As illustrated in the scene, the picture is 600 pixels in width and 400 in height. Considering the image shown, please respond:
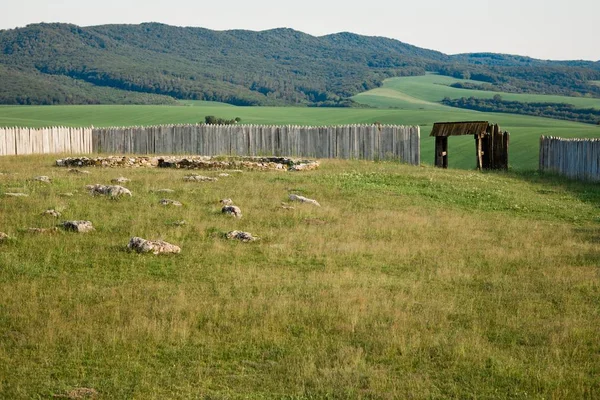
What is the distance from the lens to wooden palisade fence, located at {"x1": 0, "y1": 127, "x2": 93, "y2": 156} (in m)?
32.9

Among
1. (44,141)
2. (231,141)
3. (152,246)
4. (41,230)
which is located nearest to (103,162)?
(44,141)

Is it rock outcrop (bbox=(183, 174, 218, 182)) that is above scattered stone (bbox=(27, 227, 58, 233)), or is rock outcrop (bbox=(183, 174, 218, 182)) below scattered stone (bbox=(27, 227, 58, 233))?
above

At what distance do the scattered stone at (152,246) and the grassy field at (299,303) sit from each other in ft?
0.65

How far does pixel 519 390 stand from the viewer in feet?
24.5

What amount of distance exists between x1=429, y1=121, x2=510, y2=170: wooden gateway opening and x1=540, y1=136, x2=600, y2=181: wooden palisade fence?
1689 millimetres

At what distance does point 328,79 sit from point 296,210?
175857 millimetres

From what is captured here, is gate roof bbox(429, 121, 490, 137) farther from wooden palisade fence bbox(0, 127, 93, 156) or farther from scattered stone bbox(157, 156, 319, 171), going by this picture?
wooden palisade fence bbox(0, 127, 93, 156)

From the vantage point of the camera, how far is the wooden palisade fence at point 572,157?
2716cm

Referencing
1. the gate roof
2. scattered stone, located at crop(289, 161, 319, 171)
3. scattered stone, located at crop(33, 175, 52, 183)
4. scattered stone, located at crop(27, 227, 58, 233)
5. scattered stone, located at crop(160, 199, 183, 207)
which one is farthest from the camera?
the gate roof

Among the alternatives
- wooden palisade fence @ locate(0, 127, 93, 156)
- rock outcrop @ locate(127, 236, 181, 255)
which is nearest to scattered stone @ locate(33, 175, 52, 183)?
rock outcrop @ locate(127, 236, 181, 255)

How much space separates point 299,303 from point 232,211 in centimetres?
654

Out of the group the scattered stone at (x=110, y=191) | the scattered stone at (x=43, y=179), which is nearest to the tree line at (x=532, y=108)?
the scattered stone at (x=43, y=179)

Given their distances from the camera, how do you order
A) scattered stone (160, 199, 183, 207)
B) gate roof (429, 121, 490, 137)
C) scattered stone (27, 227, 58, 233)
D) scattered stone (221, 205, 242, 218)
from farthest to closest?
1. gate roof (429, 121, 490, 137)
2. scattered stone (160, 199, 183, 207)
3. scattered stone (221, 205, 242, 218)
4. scattered stone (27, 227, 58, 233)

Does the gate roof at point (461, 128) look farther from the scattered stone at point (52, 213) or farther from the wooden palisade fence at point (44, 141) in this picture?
the scattered stone at point (52, 213)
